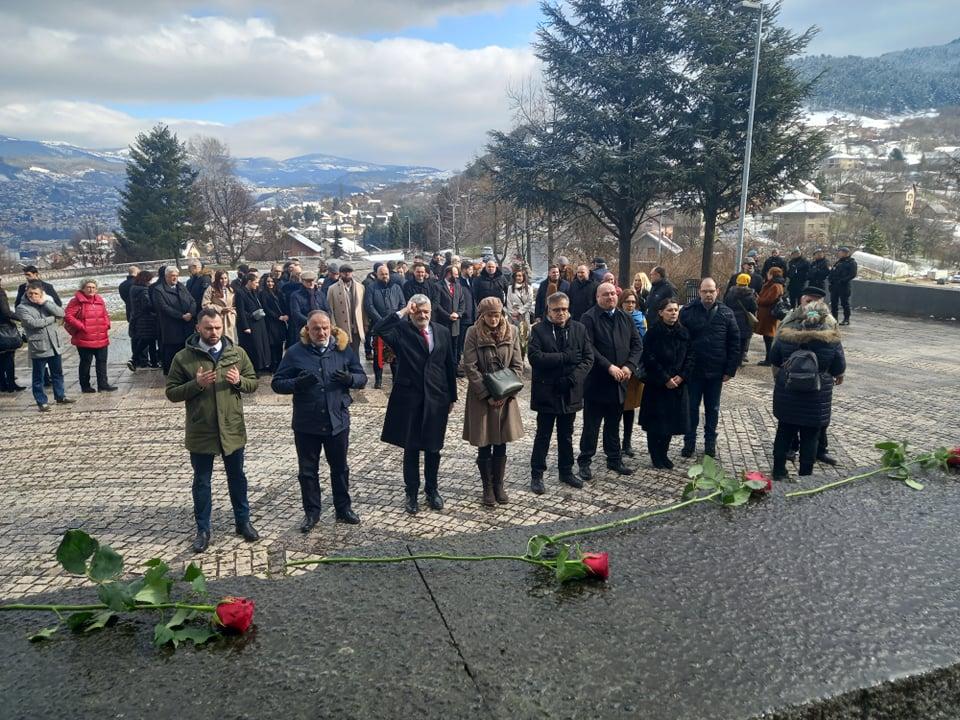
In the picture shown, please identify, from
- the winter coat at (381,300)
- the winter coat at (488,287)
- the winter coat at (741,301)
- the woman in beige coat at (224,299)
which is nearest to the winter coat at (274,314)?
the woman in beige coat at (224,299)

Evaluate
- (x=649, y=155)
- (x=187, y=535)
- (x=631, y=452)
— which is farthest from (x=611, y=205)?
(x=187, y=535)

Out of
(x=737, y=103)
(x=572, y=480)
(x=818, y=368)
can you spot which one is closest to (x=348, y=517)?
(x=572, y=480)

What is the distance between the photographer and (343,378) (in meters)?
5.38

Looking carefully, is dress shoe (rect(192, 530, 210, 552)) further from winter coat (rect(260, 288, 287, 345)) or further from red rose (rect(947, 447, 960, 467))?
winter coat (rect(260, 288, 287, 345))

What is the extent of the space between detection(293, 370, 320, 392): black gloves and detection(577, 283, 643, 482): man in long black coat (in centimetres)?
274

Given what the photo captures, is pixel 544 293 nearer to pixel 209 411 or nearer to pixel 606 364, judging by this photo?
pixel 606 364

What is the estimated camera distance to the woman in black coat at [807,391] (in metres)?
5.97

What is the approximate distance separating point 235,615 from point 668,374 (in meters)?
5.74

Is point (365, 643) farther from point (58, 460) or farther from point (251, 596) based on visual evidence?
point (58, 460)

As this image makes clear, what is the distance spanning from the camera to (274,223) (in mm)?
72438

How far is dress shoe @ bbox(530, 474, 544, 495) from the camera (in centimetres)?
627

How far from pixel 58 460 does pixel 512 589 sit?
7.39m

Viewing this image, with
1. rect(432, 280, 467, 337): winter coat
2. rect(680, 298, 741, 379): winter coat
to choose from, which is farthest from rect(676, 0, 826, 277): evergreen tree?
rect(680, 298, 741, 379): winter coat

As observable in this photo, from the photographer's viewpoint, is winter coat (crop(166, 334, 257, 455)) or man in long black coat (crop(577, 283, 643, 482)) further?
man in long black coat (crop(577, 283, 643, 482))
